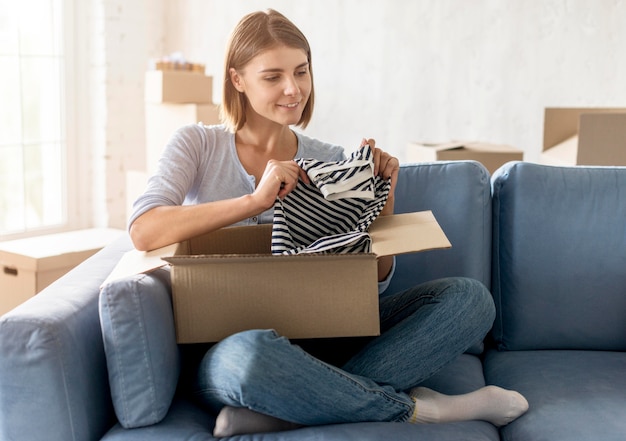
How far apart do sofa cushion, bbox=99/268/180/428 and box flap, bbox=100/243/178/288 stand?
34 mm

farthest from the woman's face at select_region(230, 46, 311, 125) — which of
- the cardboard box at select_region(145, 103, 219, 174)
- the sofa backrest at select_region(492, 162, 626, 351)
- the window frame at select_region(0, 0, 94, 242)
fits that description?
the window frame at select_region(0, 0, 94, 242)

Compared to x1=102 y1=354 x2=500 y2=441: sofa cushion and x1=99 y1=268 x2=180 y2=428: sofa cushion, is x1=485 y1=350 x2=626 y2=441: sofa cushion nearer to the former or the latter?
x1=102 y1=354 x2=500 y2=441: sofa cushion

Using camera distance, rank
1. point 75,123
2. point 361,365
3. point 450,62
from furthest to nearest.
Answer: point 75,123 < point 450,62 < point 361,365

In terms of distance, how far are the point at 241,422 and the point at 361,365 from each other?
10.7 inches

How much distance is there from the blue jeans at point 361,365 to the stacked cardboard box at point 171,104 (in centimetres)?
203

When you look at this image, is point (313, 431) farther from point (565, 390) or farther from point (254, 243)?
point (565, 390)

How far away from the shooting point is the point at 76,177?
4.18 m

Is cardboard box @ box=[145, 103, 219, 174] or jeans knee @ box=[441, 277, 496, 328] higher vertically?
cardboard box @ box=[145, 103, 219, 174]

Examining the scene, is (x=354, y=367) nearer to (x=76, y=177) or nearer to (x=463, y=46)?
(x=463, y=46)

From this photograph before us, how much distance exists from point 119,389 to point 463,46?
2979 millimetres

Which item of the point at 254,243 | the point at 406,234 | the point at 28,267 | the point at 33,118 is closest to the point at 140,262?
the point at 254,243

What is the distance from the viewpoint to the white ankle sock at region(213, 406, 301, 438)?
4.41ft

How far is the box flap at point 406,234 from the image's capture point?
4.55ft

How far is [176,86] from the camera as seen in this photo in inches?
136
